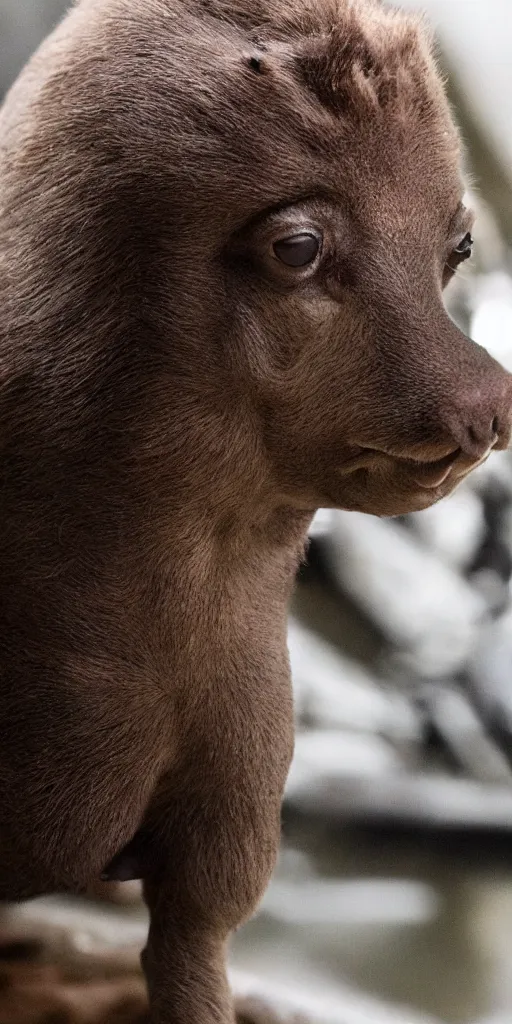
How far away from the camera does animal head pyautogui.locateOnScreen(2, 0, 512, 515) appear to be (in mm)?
456

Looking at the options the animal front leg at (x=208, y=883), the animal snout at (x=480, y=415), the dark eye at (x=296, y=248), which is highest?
the dark eye at (x=296, y=248)

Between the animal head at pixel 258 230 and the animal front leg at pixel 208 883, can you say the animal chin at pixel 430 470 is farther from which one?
the animal front leg at pixel 208 883

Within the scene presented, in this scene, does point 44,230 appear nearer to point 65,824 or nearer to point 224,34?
point 224,34

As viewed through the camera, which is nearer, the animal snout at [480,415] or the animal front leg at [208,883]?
the animal snout at [480,415]

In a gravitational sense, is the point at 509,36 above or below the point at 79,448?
above

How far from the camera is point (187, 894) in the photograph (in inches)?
23.7

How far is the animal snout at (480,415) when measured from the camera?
48 centimetres

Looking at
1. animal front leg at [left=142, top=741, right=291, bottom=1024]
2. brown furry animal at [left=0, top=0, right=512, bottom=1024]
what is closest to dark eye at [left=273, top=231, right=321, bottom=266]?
brown furry animal at [left=0, top=0, right=512, bottom=1024]

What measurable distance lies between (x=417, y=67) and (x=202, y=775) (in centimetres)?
34

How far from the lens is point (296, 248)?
0.46 metres

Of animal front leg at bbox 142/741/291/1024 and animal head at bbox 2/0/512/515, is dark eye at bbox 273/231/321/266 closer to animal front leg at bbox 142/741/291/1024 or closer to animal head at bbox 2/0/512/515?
animal head at bbox 2/0/512/515

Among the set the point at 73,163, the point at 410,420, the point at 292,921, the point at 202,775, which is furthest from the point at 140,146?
the point at 292,921

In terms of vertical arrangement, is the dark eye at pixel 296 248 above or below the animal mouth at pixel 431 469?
above

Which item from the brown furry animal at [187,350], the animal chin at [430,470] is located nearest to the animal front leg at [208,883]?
the brown furry animal at [187,350]
